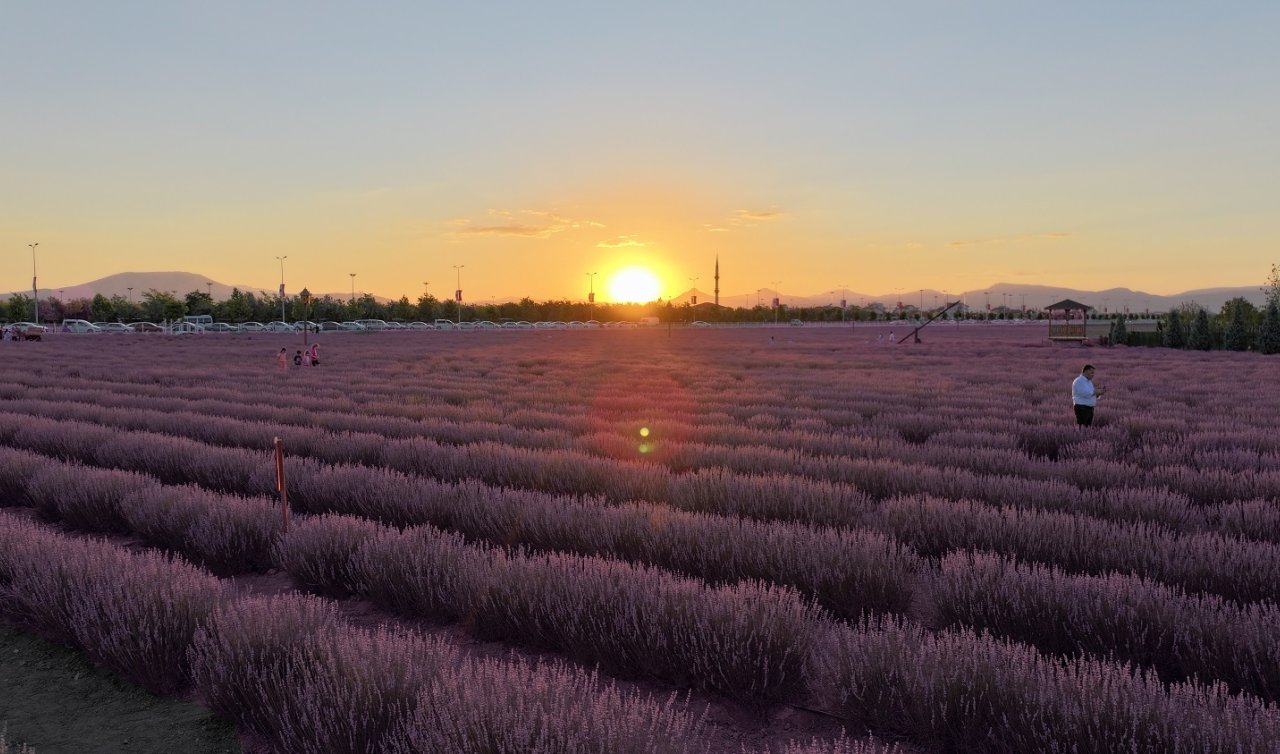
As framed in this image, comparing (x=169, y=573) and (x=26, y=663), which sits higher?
(x=169, y=573)

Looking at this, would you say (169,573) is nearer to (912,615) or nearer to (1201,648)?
(912,615)

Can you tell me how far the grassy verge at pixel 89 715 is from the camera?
11.3 feet

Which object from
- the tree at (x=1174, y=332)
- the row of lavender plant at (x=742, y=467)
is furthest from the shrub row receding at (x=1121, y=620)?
the tree at (x=1174, y=332)

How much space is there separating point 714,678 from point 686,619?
1.06 ft

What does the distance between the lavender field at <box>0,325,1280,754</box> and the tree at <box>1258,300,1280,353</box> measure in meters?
39.8

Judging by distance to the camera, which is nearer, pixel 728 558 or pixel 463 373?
pixel 728 558

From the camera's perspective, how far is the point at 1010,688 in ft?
10.5

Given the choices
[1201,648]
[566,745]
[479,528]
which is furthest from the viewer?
[479,528]

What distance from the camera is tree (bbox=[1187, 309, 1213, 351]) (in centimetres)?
4550

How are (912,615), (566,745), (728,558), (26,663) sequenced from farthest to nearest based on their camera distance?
(728,558), (912,615), (26,663), (566,745)

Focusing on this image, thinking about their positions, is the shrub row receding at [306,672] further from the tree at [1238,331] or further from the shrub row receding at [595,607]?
the tree at [1238,331]

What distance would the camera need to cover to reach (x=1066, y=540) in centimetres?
543

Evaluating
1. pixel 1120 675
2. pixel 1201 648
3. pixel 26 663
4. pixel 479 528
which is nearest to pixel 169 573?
pixel 26 663

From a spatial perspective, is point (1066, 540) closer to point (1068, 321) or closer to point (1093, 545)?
point (1093, 545)
